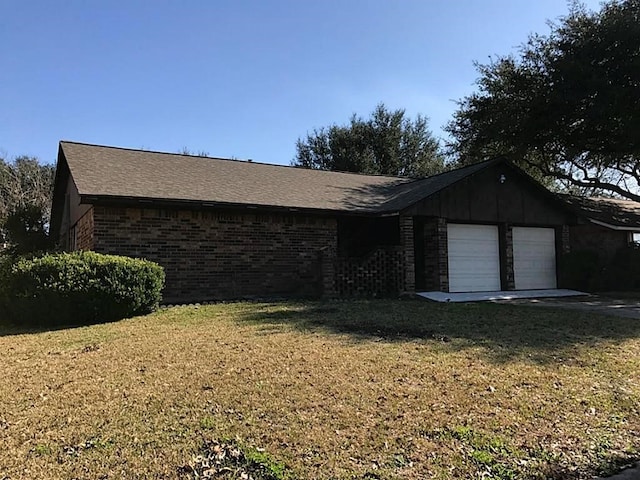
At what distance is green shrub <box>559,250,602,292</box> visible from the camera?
16.3 metres

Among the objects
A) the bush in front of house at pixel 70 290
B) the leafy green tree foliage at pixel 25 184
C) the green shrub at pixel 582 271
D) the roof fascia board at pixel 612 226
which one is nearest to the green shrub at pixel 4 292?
the bush in front of house at pixel 70 290

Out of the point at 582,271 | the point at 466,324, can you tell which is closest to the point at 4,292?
the point at 466,324

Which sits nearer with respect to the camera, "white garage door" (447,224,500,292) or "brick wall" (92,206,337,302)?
"brick wall" (92,206,337,302)

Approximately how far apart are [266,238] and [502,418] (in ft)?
31.2

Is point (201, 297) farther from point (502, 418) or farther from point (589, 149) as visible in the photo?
point (589, 149)

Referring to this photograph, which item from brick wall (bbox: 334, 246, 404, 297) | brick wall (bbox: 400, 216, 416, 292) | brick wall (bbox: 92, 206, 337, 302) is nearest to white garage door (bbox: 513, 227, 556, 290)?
brick wall (bbox: 400, 216, 416, 292)

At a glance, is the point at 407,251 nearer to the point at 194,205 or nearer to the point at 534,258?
the point at 534,258

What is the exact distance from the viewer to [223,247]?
12625mm

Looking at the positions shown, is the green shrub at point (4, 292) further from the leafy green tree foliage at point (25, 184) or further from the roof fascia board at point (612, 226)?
the leafy green tree foliage at point (25, 184)

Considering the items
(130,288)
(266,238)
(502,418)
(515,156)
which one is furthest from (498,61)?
(502,418)

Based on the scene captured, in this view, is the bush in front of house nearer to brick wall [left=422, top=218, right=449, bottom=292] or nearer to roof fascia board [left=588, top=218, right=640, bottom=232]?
brick wall [left=422, top=218, right=449, bottom=292]

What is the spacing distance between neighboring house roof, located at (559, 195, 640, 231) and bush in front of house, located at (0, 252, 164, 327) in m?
14.4

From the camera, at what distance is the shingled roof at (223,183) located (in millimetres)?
11901

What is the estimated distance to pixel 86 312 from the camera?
891 cm
